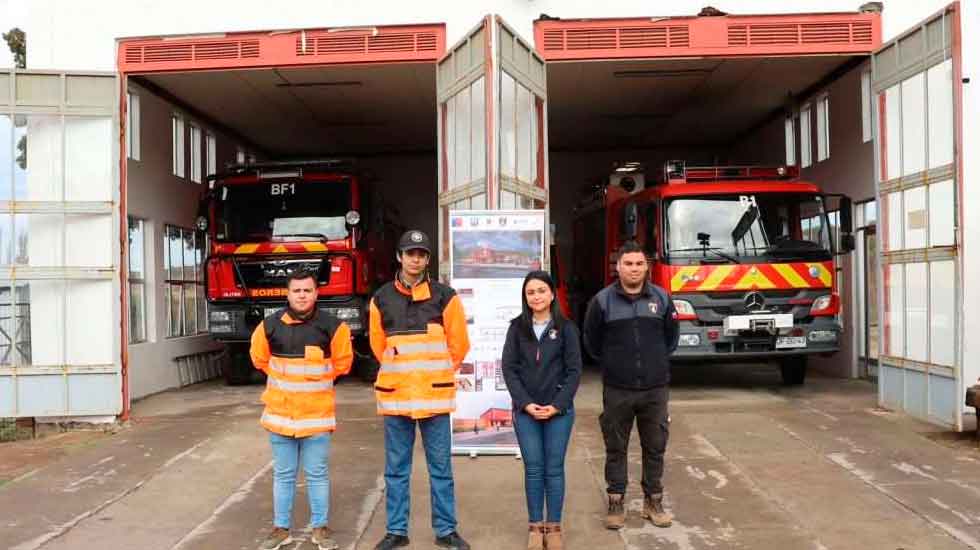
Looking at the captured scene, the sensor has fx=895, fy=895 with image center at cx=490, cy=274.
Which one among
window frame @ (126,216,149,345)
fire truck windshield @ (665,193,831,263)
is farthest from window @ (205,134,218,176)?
fire truck windshield @ (665,193,831,263)

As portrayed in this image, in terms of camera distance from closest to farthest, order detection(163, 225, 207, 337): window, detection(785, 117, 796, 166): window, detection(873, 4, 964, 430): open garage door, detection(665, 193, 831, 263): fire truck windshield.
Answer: detection(873, 4, 964, 430): open garage door, detection(665, 193, 831, 263): fire truck windshield, detection(163, 225, 207, 337): window, detection(785, 117, 796, 166): window

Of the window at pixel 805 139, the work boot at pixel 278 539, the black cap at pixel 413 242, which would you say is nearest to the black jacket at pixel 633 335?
the black cap at pixel 413 242

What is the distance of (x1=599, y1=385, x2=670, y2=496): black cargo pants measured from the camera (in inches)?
210

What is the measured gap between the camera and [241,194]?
38.9 feet

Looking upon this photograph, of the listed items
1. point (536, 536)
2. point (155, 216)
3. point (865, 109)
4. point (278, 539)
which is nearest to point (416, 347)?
point (536, 536)

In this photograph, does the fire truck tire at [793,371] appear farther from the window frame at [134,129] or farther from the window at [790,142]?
the window frame at [134,129]

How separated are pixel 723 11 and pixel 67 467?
25.9 ft

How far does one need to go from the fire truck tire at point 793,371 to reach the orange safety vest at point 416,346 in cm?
754

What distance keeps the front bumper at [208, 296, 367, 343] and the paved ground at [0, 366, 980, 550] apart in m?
1.95

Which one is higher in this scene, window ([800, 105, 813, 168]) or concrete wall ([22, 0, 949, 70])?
concrete wall ([22, 0, 949, 70])

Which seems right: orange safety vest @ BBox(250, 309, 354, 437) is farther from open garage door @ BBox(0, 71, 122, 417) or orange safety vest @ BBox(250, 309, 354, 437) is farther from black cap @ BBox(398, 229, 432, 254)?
open garage door @ BBox(0, 71, 122, 417)

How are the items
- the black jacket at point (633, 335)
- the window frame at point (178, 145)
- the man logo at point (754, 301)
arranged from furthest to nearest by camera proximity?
the window frame at point (178, 145), the man logo at point (754, 301), the black jacket at point (633, 335)

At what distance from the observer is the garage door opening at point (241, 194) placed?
31.5 ft

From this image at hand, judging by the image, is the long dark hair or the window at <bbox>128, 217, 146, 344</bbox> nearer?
the long dark hair
